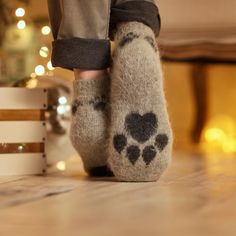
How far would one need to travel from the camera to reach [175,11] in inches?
65.0

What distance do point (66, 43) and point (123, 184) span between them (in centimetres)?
23

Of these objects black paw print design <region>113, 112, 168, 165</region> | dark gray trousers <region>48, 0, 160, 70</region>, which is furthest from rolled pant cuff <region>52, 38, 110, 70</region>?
black paw print design <region>113, 112, 168, 165</region>

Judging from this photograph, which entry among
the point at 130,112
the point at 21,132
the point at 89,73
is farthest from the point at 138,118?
the point at 21,132

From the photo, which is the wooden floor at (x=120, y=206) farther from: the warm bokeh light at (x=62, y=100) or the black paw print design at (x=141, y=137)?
the warm bokeh light at (x=62, y=100)

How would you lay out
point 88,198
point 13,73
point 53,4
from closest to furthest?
point 88,198 → point 53,4 → point 13,73

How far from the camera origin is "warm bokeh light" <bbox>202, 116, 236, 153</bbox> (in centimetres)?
219

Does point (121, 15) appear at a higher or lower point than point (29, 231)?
higher

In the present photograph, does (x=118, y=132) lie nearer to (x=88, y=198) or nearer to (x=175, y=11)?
(x=88, y=198)

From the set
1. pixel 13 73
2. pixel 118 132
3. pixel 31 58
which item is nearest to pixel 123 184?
pixel 118 132

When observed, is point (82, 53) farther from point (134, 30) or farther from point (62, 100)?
point (62, 100)

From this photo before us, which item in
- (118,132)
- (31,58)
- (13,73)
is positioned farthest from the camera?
(31,58)

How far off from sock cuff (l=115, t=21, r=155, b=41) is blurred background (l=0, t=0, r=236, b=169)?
0.21 metres

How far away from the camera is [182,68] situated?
2.35m

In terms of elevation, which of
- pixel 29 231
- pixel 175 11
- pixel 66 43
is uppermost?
pixel 175 11
